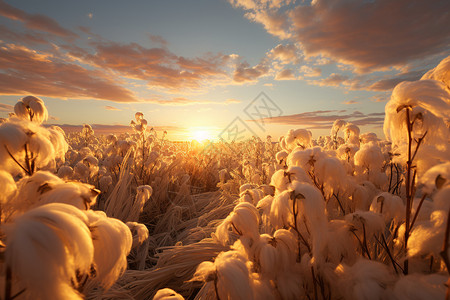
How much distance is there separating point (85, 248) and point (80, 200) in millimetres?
410

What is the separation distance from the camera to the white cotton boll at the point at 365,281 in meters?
1.05

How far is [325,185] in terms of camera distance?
66.7 inches

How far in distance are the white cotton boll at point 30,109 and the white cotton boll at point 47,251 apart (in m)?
1.78

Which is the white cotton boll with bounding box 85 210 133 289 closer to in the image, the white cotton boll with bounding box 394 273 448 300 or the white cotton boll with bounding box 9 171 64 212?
the white cotton boll with bounding box 9 171 64 212

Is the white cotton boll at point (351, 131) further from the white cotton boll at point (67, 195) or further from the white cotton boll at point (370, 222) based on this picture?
the white cotton boll at point (67, 195)

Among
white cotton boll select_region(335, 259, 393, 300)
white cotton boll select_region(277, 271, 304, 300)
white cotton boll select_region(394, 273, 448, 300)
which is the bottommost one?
white cotton boll select_region(277, 271, 304, 300)

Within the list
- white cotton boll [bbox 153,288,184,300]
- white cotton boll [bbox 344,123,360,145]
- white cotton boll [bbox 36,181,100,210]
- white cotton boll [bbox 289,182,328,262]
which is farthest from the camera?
white cotton boll [bbox 344,123,360,145]

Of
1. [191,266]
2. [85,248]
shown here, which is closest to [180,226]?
[191,266]

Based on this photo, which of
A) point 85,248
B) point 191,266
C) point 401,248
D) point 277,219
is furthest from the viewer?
point 191,266

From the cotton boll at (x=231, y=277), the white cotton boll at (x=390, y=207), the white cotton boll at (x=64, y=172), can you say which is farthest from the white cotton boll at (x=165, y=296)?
the white cotton boll at (x=64, y=172)

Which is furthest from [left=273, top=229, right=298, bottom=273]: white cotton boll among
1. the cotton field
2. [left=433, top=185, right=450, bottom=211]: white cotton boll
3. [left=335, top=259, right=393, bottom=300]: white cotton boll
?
[left=433, top=185, right=450, bottom=211]: white cotton boll

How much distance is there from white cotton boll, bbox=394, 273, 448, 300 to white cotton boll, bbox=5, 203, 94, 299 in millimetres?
1226

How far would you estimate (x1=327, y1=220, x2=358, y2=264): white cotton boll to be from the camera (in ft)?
4.60

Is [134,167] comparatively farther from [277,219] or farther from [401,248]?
[401,248]
